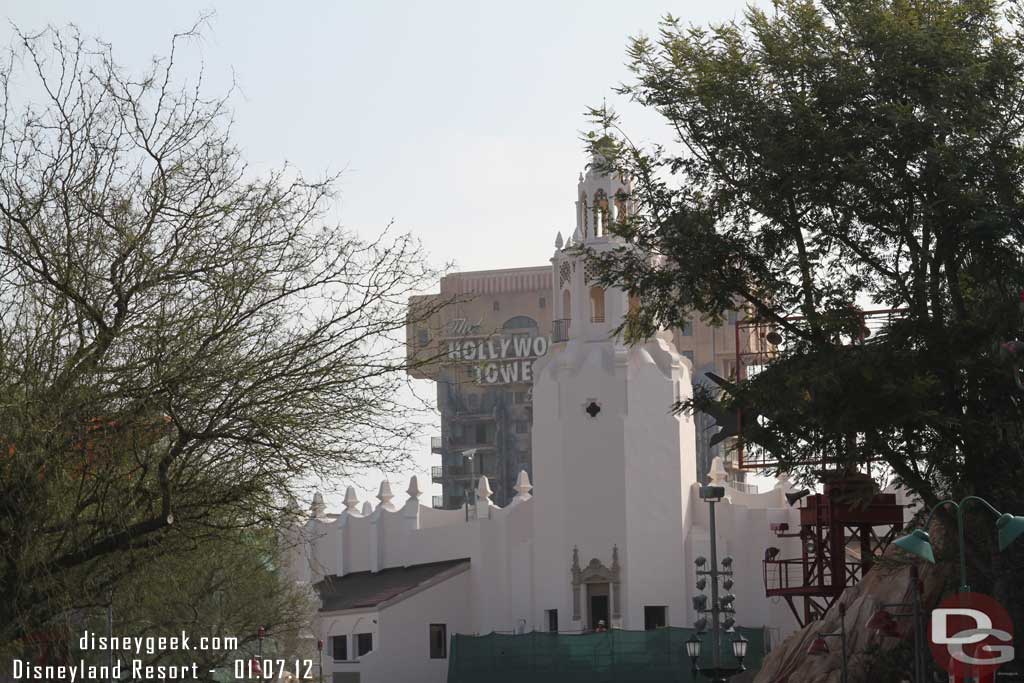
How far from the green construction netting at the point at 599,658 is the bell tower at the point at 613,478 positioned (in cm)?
551

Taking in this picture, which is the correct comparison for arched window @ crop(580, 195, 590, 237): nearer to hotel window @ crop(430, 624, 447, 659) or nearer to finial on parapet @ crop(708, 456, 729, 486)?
finial on parapet @ crop(708, 456, 729, 486)

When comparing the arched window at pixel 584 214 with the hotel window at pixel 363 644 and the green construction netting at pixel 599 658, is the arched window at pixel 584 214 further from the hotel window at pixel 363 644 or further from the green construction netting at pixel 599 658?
the hotel window at pixel 363 644

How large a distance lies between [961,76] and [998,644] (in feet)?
28.3

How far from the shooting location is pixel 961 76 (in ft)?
88.4

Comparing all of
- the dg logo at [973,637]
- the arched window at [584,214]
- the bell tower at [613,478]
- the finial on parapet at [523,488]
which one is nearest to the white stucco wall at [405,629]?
the finial on parapet at [523,488]

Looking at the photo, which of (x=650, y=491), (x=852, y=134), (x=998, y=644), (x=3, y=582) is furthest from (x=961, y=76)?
(x=650, y=491)

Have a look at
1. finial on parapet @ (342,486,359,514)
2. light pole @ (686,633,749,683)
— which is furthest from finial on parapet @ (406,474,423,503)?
light pole @ (686,633,749,683)

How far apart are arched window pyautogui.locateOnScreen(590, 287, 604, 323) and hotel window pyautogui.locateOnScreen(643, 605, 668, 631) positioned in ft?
38.4

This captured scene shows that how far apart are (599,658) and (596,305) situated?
54.7 ft

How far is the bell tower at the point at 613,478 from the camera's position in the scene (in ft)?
222

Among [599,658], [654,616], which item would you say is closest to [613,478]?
[654,616]

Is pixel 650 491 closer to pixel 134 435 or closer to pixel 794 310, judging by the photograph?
pixel 794 310

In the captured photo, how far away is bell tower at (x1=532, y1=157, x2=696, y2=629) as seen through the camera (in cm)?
6775

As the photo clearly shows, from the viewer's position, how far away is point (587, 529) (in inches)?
2687
